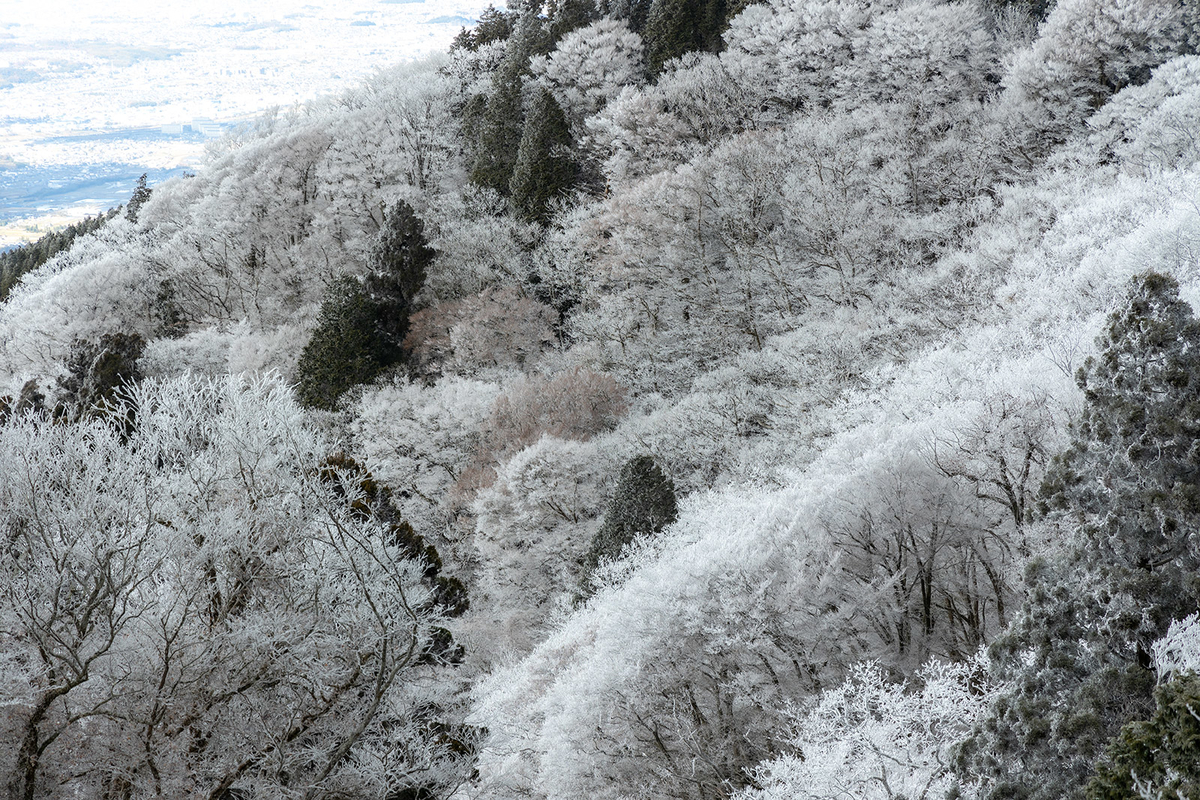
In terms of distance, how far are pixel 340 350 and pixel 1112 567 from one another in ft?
100

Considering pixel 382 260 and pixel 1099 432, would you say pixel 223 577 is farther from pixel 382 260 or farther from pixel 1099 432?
pixel 382 260

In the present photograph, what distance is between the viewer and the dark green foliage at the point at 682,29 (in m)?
42.8

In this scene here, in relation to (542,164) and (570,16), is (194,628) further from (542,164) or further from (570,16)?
(570,16)

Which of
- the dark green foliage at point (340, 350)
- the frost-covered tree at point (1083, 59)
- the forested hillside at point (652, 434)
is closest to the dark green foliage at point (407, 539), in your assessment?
the forested hillside at point (652, 434)

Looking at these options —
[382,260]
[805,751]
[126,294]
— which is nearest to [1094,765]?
[805,751]

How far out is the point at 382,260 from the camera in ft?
122

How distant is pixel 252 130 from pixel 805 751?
6269cm

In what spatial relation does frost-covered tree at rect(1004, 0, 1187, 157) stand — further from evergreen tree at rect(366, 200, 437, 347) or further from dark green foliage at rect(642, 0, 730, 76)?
evergreen tree at rect(366, 200, 437, 347)

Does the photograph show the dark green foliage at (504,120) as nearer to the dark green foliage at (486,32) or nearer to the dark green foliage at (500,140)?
the dark green foliage at (500,140)

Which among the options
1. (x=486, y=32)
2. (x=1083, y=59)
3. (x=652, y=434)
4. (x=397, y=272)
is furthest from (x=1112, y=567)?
(x=486, y=32)

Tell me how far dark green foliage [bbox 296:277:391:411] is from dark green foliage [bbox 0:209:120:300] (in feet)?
124

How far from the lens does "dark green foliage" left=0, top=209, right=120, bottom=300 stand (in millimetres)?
62084

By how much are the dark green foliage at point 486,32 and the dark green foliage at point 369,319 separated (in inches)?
904

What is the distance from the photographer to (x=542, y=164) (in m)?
39.8
